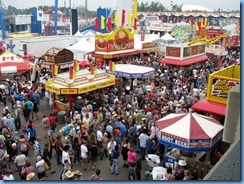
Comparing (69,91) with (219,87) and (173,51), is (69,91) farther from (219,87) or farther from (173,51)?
(173,51)

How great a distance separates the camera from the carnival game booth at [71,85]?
13.3 meters

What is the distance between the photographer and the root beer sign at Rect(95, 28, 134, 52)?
852 inches

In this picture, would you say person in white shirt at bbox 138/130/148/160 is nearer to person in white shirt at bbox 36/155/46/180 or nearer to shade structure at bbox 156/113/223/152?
shade structure at bbox 156/113/223/152

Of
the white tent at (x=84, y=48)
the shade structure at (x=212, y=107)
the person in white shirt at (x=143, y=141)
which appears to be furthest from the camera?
the white tent at (x=84, y=48)

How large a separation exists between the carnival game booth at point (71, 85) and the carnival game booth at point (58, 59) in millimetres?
5847

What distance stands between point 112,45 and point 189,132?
14.7 meters

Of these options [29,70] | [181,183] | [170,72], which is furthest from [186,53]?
[181,183]

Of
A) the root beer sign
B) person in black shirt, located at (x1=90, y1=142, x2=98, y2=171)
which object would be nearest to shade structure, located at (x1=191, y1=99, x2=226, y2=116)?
person in black shirt, located at (x1=90, y1=142, x2=98, y2=171)

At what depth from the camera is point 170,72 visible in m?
19.9

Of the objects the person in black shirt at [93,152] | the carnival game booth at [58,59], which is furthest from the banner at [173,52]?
the person in black shirt at [93,152]

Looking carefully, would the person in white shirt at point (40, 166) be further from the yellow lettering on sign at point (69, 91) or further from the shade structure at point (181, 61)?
the shade structure at point (181, 61)

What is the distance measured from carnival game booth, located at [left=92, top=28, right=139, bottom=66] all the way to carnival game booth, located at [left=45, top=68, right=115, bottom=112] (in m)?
6.92

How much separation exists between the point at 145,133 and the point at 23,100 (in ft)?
21.7

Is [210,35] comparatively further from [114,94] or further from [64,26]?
[64,26]
